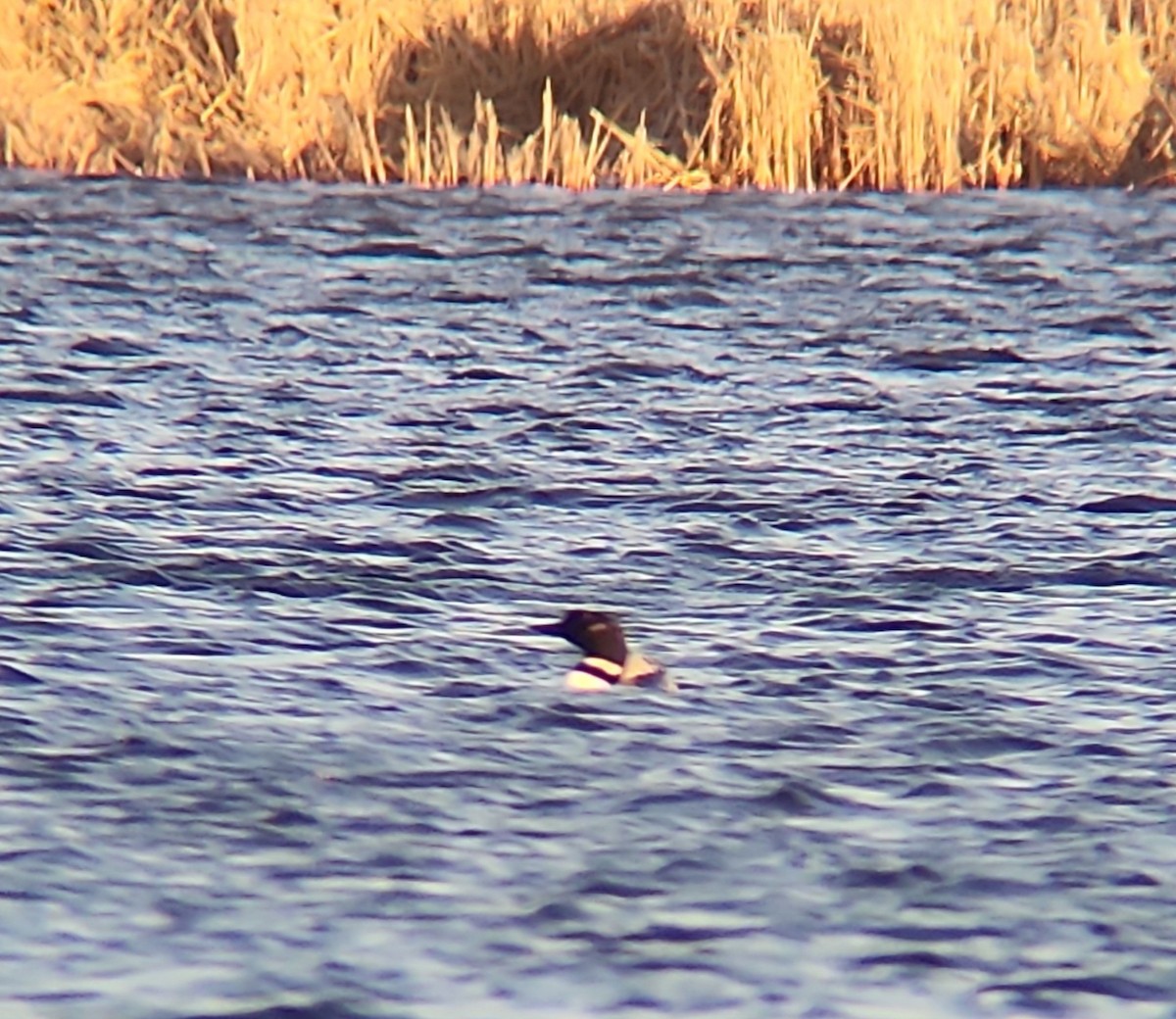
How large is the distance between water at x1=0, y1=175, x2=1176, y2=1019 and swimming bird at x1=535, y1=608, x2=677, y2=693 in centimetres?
6

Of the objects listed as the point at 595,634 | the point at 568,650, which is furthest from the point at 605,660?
the point at 568,650

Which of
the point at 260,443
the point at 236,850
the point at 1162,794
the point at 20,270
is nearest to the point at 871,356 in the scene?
the point at 260,443

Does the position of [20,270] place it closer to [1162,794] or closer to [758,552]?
[758,552]

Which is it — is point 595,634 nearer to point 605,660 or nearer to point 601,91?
point 605,660

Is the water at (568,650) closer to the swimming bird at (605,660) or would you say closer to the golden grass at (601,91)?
the swimming bird at (605,660)

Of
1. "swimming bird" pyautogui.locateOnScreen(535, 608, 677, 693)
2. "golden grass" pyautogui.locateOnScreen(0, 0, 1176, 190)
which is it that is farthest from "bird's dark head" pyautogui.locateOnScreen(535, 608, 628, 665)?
"golden grass" pyautogui.locateOnScreen(0, 0, 1176, 190)

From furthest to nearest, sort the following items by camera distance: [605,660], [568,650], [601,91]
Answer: [601,91], [568,650], [605,660]

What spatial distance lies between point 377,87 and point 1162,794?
10.5m

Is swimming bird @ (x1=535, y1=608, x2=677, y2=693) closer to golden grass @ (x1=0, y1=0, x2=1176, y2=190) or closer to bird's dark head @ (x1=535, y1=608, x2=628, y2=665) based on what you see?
bird's dark head @ (x1=535, y1=608, x2=628, y2=665)

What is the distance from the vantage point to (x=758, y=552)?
23.0ft

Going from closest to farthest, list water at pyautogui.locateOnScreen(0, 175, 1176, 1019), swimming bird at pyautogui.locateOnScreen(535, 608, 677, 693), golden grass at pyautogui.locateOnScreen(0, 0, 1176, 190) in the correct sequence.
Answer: water at pyautogui.locateOnScreen(0, 175, 1176, 1019) < swimming bird at pyautogui.locateOnScreen(535, 608, 677, 693) < golden grass at pyautogui.locateOnScreen(0, 0, 1176, 190)

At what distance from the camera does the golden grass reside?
13.9m

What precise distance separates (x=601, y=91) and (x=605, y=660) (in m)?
9.89

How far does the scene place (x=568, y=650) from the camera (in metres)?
6.01
